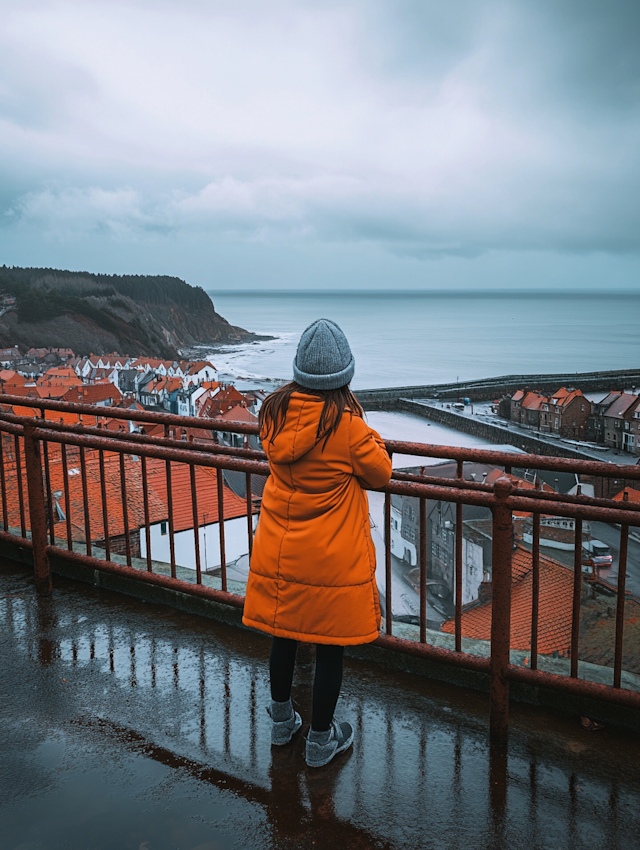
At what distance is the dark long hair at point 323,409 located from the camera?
2062mm

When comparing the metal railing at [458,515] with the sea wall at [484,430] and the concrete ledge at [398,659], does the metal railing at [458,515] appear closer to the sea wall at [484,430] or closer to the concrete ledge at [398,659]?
the concrete ledge at [398,659]

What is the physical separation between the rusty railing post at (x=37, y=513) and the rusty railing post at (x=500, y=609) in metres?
A: 2.66

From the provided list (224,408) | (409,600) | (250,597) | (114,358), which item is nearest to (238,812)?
(250,597)

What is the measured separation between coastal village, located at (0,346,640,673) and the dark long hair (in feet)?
2.85

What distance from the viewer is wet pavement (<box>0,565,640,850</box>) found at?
2.08 meters

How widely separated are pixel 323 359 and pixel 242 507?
51.4 ft

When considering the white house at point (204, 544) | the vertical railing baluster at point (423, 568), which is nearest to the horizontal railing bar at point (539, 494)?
the vertical railing baluster at point (423, 568)

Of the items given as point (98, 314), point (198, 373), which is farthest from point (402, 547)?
point (98, 314)

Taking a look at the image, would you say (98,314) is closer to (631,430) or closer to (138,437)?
(631,430)

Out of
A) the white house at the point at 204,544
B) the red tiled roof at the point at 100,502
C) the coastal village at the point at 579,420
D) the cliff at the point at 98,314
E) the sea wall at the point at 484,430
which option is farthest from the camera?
the cliff at the point at 98,314

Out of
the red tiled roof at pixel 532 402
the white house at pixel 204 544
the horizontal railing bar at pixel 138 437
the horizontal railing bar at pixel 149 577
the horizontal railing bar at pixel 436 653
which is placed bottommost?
the red tiled roof at pixel 532 402

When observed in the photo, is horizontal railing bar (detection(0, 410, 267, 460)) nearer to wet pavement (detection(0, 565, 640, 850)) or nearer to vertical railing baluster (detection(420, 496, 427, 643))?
vertical railing baluster (detection(420, 496, 427, 643))

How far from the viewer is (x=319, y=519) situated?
2178 mm

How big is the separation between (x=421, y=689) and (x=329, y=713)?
754 millimetres
